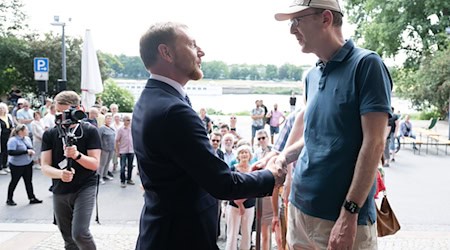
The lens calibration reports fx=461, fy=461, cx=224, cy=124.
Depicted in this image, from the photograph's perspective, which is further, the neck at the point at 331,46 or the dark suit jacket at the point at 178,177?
the neck at the point at 331,46

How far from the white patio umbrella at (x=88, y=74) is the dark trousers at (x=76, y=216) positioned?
326 inches

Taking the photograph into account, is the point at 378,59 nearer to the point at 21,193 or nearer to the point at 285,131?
the point at 285,131

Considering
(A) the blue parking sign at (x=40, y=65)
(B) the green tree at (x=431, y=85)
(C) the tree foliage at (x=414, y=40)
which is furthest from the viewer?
(C) the tree foliage at (x=414, y=40)

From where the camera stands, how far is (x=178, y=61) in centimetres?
218

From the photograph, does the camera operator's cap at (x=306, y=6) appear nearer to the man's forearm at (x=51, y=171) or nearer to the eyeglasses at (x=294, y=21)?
the eyeglasses at (x=294, y=21)

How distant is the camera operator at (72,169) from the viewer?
4.32 meters

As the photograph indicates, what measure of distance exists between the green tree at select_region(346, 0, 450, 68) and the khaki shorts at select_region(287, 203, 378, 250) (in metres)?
26.2

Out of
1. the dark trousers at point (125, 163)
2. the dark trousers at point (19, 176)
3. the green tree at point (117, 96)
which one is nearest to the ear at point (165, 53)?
the dark trousers at point (19, 176)

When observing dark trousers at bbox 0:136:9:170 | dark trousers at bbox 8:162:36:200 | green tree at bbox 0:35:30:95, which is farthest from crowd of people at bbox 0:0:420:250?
green tree at bbox 0:35:30:95

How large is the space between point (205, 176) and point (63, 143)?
9.73 feet

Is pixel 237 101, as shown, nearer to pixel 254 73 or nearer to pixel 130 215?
pixel 254 73

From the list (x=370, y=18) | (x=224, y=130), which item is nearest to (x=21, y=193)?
(x=224, y=130)

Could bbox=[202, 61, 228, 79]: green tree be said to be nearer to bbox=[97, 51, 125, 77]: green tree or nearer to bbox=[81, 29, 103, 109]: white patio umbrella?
bbox=[81, 29, 103, 109]: white patio umbrella

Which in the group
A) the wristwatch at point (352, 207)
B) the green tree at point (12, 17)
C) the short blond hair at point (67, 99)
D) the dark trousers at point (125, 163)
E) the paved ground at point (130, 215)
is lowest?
the paved ground at point (130, 215)
